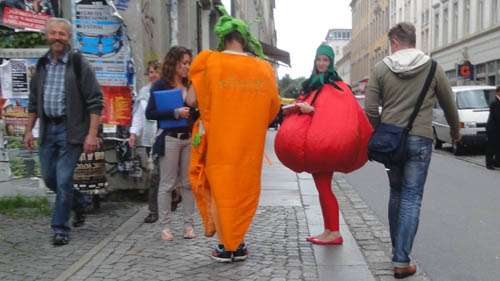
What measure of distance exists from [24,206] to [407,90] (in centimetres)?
498

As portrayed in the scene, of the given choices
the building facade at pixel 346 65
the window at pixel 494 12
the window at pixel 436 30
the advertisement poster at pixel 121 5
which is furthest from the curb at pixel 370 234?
the building facade at pixel 346 65

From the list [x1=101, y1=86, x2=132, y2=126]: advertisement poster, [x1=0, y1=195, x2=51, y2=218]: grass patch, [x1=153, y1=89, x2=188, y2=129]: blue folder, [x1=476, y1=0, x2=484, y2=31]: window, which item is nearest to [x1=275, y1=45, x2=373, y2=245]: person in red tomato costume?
[x1=153, y1=89, x2=188, y2=129]: blue folder

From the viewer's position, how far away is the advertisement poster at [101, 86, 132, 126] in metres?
8.32

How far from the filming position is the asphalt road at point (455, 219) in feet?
18.2

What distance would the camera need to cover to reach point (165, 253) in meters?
5.72

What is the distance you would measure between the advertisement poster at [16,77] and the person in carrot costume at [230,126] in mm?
3299

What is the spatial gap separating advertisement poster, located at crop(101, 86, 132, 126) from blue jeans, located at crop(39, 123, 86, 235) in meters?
2.21

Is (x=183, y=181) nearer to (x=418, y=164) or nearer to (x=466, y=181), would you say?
(x=418, y=164)

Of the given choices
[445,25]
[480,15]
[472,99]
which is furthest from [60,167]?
[445,25]

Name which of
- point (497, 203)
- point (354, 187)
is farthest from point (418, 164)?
point (354, 187)

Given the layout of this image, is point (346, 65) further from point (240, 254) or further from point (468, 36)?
point (240, 254)

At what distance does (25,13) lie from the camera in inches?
307

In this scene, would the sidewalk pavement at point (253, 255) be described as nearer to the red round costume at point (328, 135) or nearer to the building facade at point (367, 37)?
the red round costume at point (328, 135)

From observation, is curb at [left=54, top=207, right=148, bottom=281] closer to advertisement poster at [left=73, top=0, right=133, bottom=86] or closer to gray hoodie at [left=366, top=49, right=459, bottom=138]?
advertisement poster at [left=73, top=0, right=133, bottom=86]
